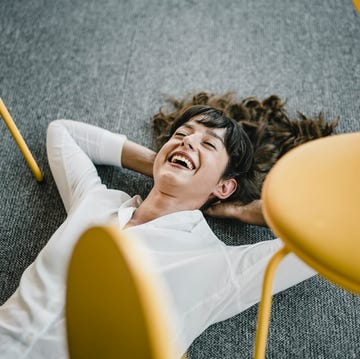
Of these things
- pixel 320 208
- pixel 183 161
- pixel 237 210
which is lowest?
pixel 237 210

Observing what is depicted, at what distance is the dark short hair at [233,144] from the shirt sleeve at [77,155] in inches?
8.7

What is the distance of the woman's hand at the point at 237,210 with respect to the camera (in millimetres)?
1230

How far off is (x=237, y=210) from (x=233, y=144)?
0.65 ft

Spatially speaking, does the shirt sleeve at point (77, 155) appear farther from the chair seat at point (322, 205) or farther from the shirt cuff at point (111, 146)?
the chair seat at point (322, 205)

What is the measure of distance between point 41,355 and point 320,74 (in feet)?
4.33

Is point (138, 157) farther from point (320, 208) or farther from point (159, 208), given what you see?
point (320, 208)

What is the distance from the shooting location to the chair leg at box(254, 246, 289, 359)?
688mm

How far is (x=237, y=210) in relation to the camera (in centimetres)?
125

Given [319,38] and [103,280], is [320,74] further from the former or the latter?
[103,280]

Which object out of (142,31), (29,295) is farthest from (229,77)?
(29,295)

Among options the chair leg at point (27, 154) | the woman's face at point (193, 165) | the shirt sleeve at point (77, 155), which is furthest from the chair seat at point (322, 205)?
the chair leg at point (27, 154)

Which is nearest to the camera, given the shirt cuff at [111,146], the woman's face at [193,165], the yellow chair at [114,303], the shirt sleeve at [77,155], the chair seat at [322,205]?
the yellow chair at [114,303]

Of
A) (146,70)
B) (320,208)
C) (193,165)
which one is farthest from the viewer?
(146,70)

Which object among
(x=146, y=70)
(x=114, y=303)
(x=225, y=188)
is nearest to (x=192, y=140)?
(x=225, y=188)
